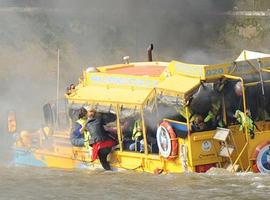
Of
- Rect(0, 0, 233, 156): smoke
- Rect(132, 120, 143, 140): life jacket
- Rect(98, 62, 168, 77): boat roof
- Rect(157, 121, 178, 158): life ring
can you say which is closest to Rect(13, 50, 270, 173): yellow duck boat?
Rect(157, 121, 178, 158): life ring

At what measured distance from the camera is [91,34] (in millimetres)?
33312

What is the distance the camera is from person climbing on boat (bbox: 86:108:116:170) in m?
13.9

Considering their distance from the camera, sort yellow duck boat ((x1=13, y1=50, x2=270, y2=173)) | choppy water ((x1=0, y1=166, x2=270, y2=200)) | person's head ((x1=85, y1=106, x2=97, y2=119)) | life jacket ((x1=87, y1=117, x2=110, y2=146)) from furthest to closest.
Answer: person's head ((x1=85, y1=106, x2=97, y2=119)) → life jacket ((x1=87, y1=117, x2=110, y2=146)) → yellow duck boat ((x1=13, y1=50, x2=270, y2=173)) → choppy water ((x1=0, y1=166, x2=270, y2=200))

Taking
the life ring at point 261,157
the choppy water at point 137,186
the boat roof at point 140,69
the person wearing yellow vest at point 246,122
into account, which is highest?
the boat roof at point 140,69

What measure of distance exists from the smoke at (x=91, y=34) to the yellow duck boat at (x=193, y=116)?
16487 millimetres

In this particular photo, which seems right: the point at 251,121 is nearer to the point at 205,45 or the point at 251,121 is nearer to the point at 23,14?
the point at 205,45

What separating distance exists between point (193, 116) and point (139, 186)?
1.47 metres

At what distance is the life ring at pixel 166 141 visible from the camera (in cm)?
1271

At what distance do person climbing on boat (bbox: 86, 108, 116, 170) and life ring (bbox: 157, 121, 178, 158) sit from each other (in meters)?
1.33

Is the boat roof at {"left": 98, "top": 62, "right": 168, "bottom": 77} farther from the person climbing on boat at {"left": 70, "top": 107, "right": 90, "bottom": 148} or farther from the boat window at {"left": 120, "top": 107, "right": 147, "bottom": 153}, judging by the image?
the person climbing on boat at {"left": 70, "top": 107, "right": 90, "bottom": 148}

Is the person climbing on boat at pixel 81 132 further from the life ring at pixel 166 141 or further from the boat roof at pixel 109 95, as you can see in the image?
the life ring at pixel 166 141

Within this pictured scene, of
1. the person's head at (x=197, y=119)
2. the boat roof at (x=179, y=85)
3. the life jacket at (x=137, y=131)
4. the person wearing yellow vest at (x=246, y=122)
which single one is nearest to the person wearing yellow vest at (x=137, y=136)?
the life jacket at (x=137, y=131)

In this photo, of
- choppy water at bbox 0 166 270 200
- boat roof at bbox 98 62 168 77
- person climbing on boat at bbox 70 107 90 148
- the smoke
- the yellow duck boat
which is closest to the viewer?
choppy water at bbox 0 166 270 200

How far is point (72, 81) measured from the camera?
99.4ft
